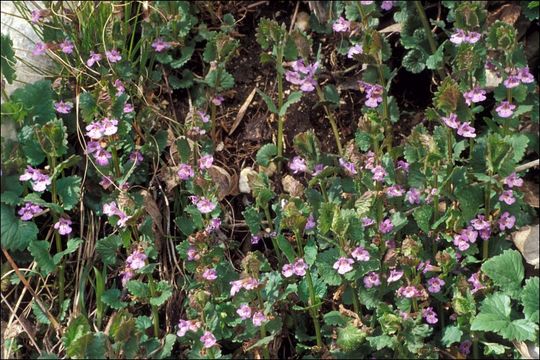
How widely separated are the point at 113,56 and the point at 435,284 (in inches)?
55.9

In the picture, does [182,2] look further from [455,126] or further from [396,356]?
[396,356]

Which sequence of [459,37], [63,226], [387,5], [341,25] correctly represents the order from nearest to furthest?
[63,226]
[459,37]
[341,25]
[387,5]

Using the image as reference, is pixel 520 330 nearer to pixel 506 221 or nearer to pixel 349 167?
pixel 506 221

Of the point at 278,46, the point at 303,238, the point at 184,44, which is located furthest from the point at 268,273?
the point at 184,44

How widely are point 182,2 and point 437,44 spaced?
99cm

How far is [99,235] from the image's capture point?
3.55m

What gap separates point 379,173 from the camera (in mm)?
3186

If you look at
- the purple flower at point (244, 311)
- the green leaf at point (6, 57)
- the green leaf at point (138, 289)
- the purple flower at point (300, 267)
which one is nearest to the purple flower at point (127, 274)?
the green leaf at point (138, 289)

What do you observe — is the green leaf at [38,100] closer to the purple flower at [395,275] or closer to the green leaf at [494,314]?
the purple flower at [395,275]

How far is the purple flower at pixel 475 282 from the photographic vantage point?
10.4 ft

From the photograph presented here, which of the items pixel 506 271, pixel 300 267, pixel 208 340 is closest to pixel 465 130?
pixel 506 271

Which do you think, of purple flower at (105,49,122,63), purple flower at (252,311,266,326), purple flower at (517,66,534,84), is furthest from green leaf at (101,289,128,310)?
purple flower at (517,66,534,84)

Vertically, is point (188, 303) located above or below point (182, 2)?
below

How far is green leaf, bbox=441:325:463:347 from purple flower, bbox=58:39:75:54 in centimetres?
167
